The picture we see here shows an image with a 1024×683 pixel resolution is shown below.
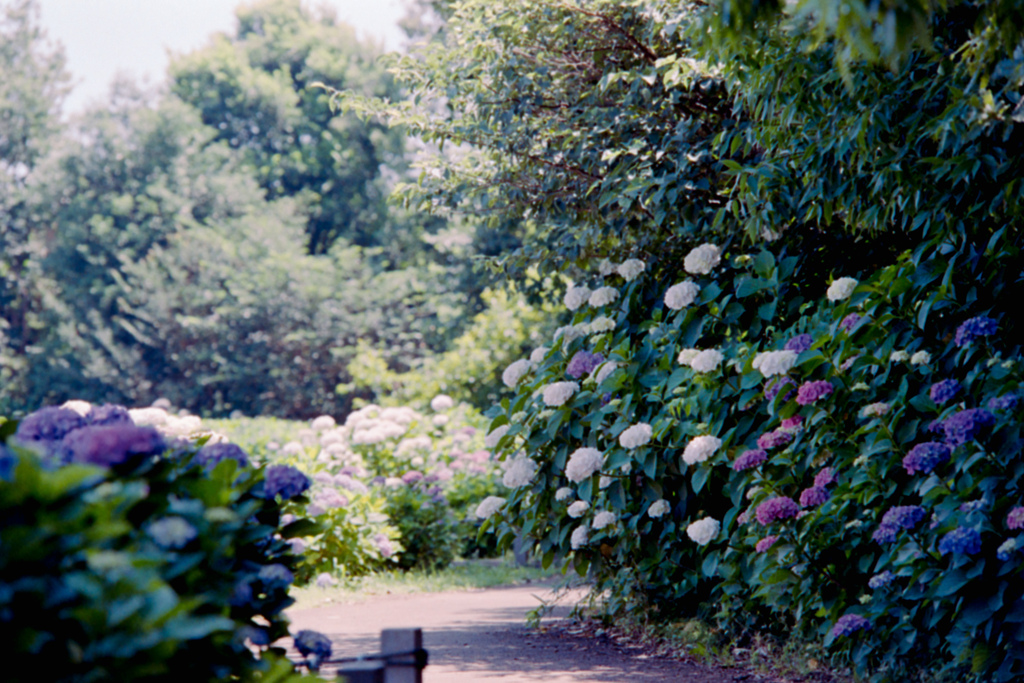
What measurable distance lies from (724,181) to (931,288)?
1.75 meters

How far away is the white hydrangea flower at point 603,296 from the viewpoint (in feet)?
18.6

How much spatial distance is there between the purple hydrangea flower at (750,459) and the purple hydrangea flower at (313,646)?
2.53m

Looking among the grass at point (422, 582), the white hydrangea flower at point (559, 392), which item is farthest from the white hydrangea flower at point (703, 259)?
the grass at point (422, 582)

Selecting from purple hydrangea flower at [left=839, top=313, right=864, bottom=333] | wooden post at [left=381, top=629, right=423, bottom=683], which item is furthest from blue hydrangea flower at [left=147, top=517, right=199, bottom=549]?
purple hydrangea flower at [left=839, top=313, right=864, bottom=333]

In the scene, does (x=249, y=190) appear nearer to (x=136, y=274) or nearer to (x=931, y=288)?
(x=136, y=274)

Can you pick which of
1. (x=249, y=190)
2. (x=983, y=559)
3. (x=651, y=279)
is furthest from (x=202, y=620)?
(x=249, y=190)

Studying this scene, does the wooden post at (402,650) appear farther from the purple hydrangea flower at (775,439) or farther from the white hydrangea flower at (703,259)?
the white hydrangea flower at (703,259)

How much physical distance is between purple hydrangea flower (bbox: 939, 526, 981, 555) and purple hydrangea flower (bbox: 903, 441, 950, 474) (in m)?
0.31

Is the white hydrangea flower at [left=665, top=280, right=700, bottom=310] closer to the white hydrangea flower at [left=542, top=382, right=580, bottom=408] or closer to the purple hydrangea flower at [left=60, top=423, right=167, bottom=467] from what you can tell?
the white hydrangea flower at [left=542, top=382, right=580, bottom=408]

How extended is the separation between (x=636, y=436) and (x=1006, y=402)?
6.21ft

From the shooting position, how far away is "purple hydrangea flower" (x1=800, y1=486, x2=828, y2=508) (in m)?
3.95

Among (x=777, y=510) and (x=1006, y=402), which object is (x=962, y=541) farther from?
(x=777, y=510)

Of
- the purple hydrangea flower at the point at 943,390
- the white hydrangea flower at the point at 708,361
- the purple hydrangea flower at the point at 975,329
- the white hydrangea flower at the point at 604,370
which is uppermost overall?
the white hydrangea flower at the point at 604,370

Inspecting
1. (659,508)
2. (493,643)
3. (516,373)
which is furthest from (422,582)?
(659,508)
